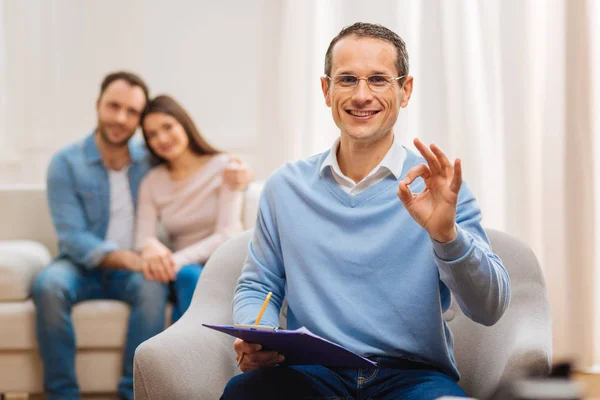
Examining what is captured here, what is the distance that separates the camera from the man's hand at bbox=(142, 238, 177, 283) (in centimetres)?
279

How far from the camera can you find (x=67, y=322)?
271 centimetres

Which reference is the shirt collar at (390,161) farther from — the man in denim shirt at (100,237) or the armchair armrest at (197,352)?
the man in denim shirt at (100,237)

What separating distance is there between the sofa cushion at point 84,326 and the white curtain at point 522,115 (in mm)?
1087

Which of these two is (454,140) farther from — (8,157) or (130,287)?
(8,157)

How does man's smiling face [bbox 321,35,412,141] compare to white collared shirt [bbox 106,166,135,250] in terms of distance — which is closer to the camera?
man's smiling face [bbox 321,35,412,141]

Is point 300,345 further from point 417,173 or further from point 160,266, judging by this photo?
point 160,266

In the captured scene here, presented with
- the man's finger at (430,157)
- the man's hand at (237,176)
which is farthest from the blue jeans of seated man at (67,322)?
the man's finger at (430,157)

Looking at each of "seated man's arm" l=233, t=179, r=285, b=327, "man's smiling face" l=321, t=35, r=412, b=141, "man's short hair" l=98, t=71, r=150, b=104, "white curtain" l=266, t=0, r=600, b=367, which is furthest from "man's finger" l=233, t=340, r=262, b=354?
"white curtain" l=266, t=0, r=600, b=367

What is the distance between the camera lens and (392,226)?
1604 millimetres

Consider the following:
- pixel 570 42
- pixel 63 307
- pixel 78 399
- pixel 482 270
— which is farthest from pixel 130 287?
pixel 570 42

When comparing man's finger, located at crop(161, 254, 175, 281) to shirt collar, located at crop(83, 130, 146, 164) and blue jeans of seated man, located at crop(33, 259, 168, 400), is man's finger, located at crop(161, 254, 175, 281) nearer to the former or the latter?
blue jeans of seated man, located at crop(33, 259, 168, 400)

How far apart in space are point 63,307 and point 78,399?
307mm

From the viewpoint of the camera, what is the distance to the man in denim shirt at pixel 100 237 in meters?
2.70

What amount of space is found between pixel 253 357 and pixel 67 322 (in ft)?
4.54
